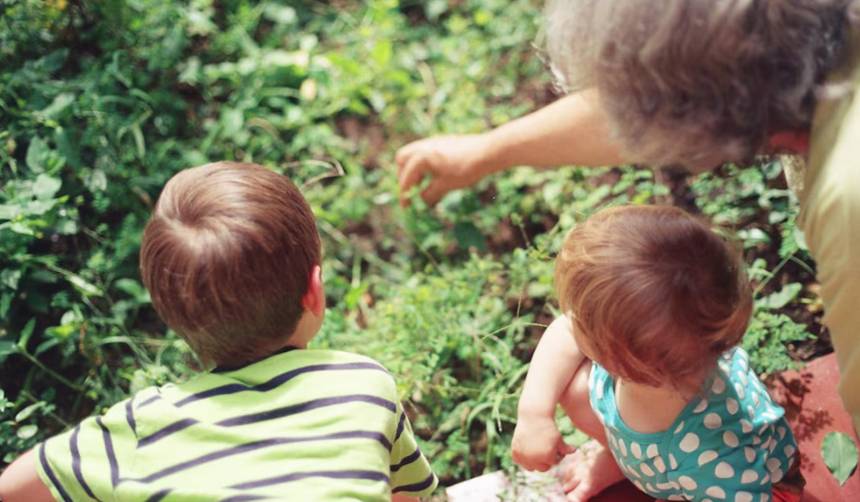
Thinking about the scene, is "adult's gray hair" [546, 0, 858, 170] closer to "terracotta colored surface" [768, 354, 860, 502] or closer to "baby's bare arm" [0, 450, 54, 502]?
"terracotta colored surface" [768, 354, 860, 502]

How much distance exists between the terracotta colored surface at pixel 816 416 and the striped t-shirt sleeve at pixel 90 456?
128 centimetres

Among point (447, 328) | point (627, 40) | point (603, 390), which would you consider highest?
point (627, 40)

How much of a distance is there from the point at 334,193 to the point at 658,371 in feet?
4.26

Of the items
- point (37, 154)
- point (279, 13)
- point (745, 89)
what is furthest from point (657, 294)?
point (279, 13)

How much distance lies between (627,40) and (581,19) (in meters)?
0.09

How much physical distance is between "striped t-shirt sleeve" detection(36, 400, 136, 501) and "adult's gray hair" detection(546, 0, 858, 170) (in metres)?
0.87

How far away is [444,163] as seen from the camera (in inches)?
81.0

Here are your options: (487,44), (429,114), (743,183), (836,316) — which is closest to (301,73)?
(429,114)

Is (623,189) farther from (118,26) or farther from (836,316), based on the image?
(118,26)

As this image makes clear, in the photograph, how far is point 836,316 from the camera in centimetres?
112

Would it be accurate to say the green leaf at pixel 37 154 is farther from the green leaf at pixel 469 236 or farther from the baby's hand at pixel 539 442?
the baby's hand at pixel 539 442

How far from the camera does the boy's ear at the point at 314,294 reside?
50.9 inches

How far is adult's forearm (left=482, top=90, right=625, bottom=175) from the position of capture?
181 cm

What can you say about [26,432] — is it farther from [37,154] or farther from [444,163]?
[444,163]
